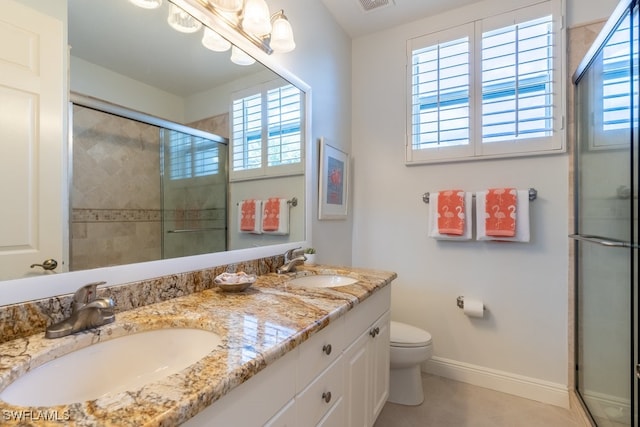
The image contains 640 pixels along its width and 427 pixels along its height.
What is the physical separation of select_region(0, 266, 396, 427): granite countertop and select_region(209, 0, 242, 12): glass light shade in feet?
3.78

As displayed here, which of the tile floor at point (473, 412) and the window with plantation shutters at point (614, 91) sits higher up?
the window with plantation shutters at point (614, 91)

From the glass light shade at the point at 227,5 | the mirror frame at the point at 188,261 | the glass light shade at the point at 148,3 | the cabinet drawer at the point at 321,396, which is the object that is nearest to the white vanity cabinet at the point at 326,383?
the cabinet drawer at the point at 321,396

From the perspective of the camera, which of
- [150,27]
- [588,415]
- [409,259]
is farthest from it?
[409,259]

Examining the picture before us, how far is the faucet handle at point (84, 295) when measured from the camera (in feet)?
2.50

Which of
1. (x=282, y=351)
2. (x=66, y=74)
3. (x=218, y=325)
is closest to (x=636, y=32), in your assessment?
(x=282, y=351)

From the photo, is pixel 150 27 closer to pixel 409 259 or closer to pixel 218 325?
pixel 218 325

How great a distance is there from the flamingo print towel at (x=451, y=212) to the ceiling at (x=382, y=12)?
4.20 feet

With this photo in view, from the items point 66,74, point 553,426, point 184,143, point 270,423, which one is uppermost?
point 66,74

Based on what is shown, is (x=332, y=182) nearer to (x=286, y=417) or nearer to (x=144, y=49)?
(x=144, y=49)

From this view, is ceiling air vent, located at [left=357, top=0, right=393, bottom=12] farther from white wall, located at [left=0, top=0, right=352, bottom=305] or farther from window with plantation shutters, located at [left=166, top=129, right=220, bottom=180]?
window with plantation shutters, located at [left=166, top=129, right=220, bottom=180]

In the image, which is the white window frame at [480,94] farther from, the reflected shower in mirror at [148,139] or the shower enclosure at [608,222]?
the reflected shower in mirror at [148,139]

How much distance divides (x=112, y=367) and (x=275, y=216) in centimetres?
102

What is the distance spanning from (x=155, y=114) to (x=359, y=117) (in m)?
1.72

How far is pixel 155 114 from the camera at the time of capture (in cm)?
109
